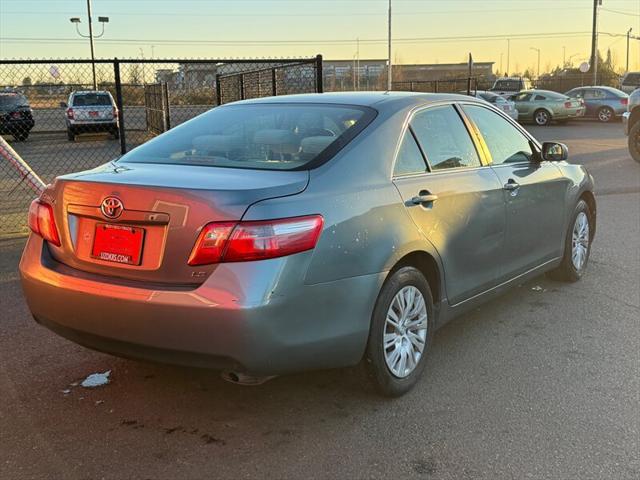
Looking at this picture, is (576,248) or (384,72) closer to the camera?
(576,248)

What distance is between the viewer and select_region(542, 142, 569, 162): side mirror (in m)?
4.95

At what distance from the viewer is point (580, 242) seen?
5.65 meters

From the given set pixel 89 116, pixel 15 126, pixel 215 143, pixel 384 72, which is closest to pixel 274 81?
pixel 215 143

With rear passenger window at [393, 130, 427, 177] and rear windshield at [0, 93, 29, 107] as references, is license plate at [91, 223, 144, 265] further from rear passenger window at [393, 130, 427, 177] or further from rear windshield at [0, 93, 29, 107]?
rear windshield at [0, 93, 29, 107]

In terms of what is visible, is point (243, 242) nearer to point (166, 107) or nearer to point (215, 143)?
point (215, 143)

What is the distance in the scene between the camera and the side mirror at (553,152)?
16.3ft

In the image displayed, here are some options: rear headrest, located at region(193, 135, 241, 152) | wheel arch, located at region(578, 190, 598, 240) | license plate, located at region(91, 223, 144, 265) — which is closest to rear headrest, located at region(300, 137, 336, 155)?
rear headrest, located at region(193, 135, 241, 152)

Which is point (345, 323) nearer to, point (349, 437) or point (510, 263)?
point (349, 437)

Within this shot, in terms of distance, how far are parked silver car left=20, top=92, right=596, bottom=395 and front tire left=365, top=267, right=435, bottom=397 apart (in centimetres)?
1

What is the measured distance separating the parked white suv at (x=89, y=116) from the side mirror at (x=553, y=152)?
17375 mm

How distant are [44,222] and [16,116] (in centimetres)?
1855

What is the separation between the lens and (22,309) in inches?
196

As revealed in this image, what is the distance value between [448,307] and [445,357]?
1.30 feet

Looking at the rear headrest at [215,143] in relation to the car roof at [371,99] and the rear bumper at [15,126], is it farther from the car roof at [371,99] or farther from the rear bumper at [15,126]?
the rear bumper at [15,126]
